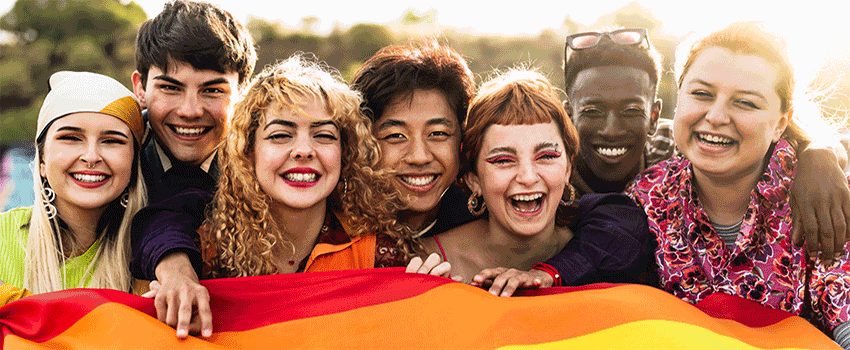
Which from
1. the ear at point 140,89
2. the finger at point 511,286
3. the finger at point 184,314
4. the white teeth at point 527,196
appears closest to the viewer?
the finger at point 184,314

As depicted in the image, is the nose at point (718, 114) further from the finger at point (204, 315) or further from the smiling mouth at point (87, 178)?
the smiling mouth at point (87, 178)

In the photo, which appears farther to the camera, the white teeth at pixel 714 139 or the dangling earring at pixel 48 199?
the dangling earring at pixel 48 199

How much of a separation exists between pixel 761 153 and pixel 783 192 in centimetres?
20

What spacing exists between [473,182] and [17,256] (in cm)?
232

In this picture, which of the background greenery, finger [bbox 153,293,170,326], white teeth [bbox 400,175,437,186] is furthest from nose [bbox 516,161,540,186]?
the background greenery

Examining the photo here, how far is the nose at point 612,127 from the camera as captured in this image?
12.7ft

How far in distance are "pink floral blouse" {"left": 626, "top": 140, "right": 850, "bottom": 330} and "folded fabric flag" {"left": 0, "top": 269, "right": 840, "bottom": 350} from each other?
0.65ft

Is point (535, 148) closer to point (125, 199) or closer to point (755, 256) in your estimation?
point (755, 256)

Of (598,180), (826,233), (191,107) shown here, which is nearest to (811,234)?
(826,233)

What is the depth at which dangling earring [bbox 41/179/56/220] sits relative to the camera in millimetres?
3154

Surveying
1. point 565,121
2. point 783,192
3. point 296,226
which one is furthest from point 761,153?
point 296,226

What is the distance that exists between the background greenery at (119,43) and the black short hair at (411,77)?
17738 millimetres

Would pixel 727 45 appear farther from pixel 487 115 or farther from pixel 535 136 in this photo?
pixel 487 115

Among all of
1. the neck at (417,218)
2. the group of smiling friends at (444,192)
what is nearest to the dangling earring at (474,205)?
the group of smiling friends at (444,192)
